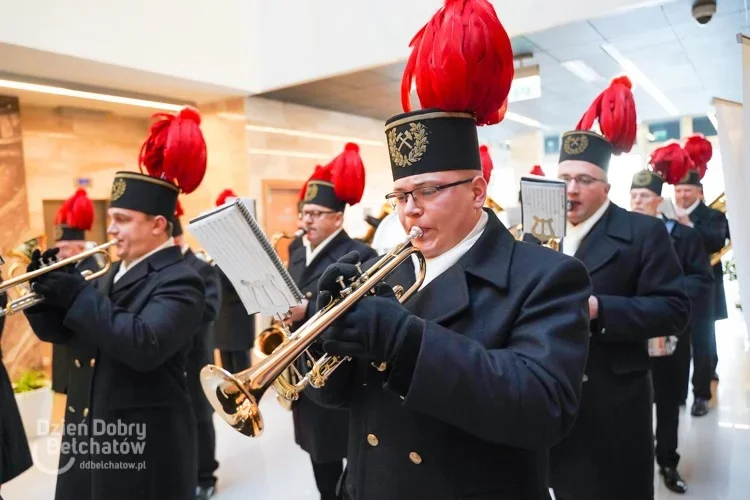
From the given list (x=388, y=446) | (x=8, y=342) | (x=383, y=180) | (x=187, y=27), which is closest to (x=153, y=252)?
(x=388, y=446)

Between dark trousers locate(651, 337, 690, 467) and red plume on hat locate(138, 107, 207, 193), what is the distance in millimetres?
3052

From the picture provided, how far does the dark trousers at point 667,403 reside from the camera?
3439 millimetres

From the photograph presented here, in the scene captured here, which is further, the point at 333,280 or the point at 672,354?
the point at 672,354

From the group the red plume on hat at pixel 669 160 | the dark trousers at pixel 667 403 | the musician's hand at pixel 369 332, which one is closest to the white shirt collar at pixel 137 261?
the musician's hand at pixel 369 332

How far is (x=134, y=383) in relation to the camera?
86.5 inches

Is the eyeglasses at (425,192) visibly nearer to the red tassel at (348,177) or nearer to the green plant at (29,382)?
the red tassel at (348,177)

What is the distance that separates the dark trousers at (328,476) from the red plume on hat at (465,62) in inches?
78.5

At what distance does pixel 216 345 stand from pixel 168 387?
259 centimetres

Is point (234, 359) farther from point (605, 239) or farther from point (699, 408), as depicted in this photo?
point (699, 408)

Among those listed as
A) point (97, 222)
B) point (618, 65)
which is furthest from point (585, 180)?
point (97, 222)

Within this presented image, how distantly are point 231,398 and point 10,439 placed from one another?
1.96m

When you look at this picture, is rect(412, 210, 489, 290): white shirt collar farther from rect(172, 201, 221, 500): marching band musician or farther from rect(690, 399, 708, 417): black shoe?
rect(690, 399, 708, 417): black shoe

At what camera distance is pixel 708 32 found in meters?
5.09

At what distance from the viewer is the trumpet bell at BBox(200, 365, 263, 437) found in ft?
3.53
